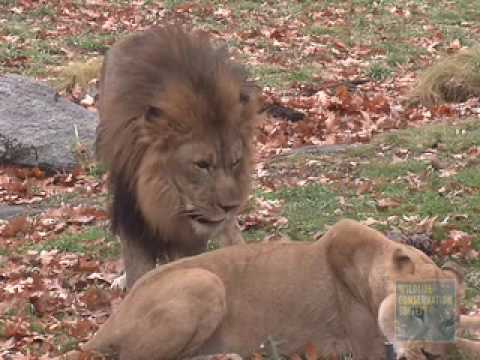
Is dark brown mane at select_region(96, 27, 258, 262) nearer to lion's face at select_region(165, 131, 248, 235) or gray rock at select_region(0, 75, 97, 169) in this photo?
lion's face at select_region(165, 131, 248, 235)

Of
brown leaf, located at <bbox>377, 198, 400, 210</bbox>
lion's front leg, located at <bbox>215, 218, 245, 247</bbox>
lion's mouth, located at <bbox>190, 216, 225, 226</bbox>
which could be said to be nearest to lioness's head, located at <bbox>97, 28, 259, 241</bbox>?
lion's mouth, located at <bbox>190, 216, 225, 226</bbox>

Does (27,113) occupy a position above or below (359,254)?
below

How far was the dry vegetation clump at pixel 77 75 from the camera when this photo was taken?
16.7 metres

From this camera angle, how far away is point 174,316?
586 cm

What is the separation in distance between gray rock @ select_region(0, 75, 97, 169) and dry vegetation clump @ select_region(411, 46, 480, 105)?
462cm

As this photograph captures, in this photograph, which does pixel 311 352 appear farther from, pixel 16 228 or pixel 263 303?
pixel 16 228

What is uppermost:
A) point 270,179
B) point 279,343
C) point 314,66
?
point 279,343

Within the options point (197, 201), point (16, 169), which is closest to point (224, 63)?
point (197, 201)

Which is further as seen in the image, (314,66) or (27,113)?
(314,66)

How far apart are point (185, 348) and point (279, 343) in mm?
532

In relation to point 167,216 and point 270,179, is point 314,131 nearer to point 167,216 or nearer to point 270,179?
point 270,179

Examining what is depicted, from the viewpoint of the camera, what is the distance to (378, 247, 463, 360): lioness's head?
5.17 m

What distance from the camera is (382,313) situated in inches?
216

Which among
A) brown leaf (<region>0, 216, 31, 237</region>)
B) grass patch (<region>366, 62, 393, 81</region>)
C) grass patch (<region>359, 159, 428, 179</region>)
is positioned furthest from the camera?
grass patch (<region>366, 62, 393, 81</region>)
